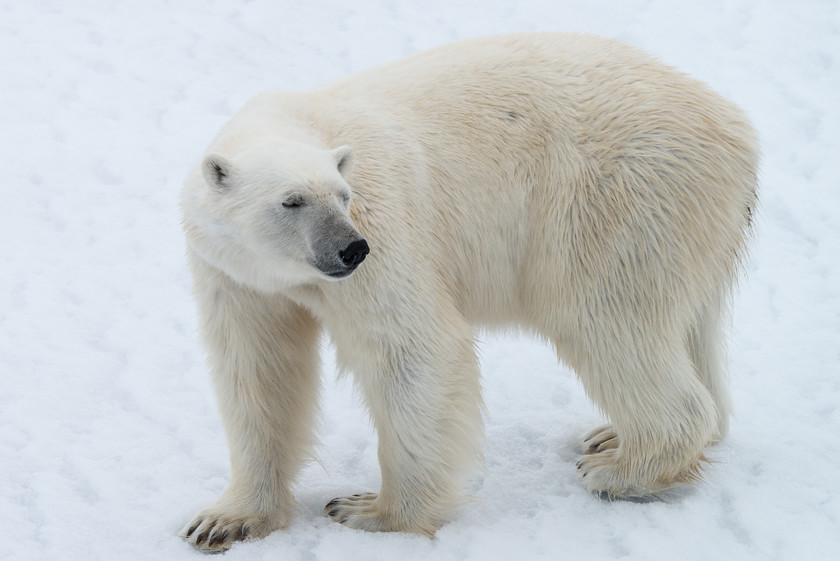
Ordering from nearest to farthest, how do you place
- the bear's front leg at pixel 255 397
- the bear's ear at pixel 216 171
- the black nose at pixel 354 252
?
the black nose at pixel 354 252 → the bear's ear at pixel 216 171 → the bear's front leg at pixel 255 397

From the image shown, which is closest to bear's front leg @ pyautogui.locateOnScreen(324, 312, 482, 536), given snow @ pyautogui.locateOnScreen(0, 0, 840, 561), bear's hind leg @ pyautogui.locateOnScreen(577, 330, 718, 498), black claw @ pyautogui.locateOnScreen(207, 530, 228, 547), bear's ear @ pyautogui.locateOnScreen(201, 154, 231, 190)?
snow @ pyautogui.locateOnScreen(0, 0, 840, 561)

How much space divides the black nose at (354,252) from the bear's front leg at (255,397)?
2.23 ft

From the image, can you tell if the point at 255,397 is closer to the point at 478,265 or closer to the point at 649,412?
the point at 478,265

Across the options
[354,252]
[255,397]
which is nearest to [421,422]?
[255,397]

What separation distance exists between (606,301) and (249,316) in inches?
60.3

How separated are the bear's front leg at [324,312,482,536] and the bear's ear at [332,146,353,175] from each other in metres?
0.70

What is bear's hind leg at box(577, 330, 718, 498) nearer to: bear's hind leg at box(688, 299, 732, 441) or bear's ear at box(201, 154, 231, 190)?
bear's hind leg at box(688, 299, 732, 441)

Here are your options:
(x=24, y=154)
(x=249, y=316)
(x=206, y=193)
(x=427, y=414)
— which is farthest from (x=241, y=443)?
(x=24, y=154)

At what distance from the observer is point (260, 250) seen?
353 centimetres

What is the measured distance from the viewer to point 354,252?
3.36m

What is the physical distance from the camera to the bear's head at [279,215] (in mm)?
3391

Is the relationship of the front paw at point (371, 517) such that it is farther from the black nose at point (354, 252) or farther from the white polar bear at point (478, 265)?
the black nose at point (354, 252)

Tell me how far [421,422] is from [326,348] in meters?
2.01

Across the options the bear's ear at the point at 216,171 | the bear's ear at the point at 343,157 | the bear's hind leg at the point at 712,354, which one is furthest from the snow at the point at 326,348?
the bear's ear at the point at 216,171
